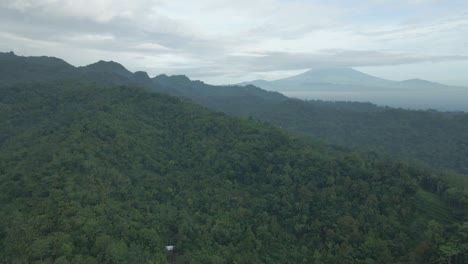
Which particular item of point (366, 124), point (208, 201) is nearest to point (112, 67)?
point (366, 124)

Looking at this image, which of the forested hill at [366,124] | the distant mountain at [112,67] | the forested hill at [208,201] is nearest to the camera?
the forested hill at [208,201]

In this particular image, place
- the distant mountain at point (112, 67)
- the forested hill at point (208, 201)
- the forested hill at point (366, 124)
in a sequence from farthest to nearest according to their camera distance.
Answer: the distant mountain at point (112, 67) < the forested hill at point (366, 124) < the forested hill at point (208, 201)

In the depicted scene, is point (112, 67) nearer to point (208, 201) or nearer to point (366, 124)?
point (366, 124)

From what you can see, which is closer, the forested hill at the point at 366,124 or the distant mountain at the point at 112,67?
the forested hill at the point at 366,124

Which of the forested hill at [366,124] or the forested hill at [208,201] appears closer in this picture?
the forested hill at [208,201]

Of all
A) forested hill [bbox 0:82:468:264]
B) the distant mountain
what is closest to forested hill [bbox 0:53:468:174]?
the distant mountain

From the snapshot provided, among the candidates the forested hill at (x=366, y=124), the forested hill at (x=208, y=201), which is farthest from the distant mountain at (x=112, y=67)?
the forested hill at (x=208, y=201)

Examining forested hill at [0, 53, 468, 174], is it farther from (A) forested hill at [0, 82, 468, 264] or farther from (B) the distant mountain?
(A) forested hill at [0, 82, 468, 264]

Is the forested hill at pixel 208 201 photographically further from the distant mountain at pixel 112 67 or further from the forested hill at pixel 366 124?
the distant mountain at pixel 112 67

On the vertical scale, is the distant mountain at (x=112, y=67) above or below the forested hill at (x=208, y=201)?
above
